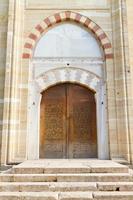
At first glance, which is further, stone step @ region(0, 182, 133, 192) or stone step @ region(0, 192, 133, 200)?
stone step @ region(0, 182, 133, 192)

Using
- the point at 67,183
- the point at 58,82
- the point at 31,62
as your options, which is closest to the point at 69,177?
the point at 67,183

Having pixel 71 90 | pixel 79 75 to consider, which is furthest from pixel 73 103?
pixel 79 75

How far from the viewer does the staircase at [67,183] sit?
289 centimetres

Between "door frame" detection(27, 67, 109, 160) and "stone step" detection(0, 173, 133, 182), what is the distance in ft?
5.64

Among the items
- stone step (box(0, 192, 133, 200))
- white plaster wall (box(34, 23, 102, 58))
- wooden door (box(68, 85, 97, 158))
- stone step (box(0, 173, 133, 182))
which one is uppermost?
white plaster wall (box(34, 23, 102, 58))

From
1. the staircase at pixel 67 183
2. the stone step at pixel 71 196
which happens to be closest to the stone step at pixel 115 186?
the staircase at pixel 67 183

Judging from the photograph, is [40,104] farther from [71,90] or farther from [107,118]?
[107,118]

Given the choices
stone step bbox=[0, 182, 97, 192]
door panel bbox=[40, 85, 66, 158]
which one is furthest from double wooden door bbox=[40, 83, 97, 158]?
stone step bbox=[0, 182, 97, 192]

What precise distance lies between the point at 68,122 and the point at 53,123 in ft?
1.19

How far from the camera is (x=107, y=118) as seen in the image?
529 centimetres

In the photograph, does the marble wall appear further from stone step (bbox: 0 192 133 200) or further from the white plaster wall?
stone step (bbox: 0 192 133 200)

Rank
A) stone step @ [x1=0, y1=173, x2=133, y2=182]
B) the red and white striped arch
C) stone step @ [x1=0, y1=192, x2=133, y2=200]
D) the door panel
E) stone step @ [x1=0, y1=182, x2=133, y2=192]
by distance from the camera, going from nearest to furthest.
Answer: stone step @ [x1=0, y1=192, x2=133, y2=200], stone step @ [x1=0, y1=182, x2=133, y2=192], stone step @ [x1=0, y1=173, x2=133, y2=182], the door panel, the red and white striped arch

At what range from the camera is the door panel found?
17.4 feet

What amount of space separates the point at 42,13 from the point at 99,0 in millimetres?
1549
